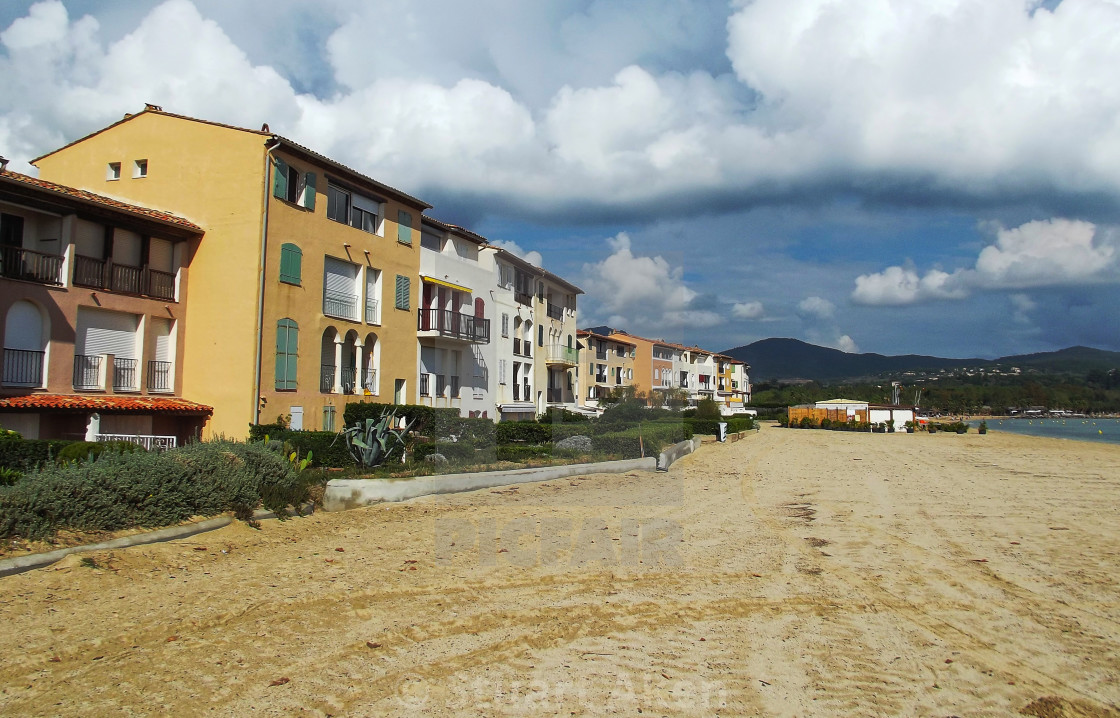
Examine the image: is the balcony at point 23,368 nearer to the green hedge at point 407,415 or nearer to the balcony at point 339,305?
the balcony at point 339,305

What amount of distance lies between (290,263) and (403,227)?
6507 mm

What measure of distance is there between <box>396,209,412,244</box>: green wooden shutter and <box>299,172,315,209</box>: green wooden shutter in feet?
14.6

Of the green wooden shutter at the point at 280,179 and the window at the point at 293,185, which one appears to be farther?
the window at the point at 293,185

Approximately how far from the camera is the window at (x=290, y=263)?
2159cm

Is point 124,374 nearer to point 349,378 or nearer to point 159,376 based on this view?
point 159,376

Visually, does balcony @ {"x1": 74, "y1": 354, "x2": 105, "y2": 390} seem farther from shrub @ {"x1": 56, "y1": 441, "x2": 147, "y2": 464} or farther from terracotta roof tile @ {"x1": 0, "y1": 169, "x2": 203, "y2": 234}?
shrub @ {"x1": 56, "y1": 441, "x2": 147, "y2": 464}

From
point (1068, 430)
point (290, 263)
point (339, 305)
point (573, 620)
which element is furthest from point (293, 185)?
point (1068, 430)

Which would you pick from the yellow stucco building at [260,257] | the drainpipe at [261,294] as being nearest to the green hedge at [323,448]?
the drainpipe at [261,294]

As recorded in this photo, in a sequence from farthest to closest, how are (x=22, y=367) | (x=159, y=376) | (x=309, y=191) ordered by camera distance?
(x=309, y=191), (x=159, y=376), (x=22, y=367)

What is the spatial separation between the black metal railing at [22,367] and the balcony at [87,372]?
0.92m

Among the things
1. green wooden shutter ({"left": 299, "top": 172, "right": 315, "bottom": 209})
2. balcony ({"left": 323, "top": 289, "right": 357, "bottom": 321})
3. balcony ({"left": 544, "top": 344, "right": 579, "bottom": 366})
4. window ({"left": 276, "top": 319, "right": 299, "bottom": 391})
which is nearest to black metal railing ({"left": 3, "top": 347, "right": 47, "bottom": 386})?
window ({"left": 276, "top": 319, "right": 299, "bottom": 391})

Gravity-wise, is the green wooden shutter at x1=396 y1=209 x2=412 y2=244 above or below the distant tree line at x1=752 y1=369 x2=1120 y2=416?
above

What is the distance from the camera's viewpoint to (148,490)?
10.1m

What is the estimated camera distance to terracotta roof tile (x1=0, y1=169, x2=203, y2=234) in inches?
689
